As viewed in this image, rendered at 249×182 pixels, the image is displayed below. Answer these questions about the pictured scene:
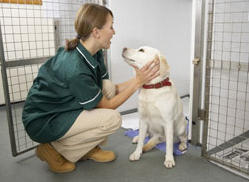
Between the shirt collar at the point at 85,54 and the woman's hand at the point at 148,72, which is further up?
the shirt collar at the point at 85,54

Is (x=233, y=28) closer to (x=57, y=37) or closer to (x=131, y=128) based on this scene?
(x=131, y=128)

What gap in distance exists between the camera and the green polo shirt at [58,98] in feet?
5.05

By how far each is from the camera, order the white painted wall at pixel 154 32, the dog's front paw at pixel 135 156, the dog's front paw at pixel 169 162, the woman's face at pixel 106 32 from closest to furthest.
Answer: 1. the woman's face at pixel 106 32
2. the dog's front paw at pixel 169 162
3. the dog's front paw at pixel 135 156
4. the white painted wall at pixel 154 32

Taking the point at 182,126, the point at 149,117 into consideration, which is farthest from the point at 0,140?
the point at 182,126

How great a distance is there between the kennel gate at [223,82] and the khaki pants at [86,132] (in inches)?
26.8

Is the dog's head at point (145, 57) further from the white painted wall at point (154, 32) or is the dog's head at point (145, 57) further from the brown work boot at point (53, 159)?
the white painted wall at point (154, 32)

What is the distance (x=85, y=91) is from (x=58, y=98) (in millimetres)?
227

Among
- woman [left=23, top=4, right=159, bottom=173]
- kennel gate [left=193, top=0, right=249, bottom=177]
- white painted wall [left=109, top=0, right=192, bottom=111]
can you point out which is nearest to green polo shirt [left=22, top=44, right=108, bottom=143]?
woman [left=23, top=4, right=159, bottom=173]

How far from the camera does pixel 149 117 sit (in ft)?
5.94

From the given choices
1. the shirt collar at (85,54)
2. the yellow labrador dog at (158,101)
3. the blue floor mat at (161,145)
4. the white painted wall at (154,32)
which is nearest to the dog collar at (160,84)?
the yellow labrador dog at (158,101)

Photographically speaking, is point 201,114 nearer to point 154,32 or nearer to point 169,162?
point 169,162

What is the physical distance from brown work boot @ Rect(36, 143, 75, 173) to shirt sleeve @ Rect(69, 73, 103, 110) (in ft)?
1.35

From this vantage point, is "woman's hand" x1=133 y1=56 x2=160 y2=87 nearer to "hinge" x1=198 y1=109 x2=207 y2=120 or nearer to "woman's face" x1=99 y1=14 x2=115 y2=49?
"woman's face" x1=99 y1=14 x2=115 y2=49

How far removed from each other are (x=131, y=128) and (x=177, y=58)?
4.15 feet
